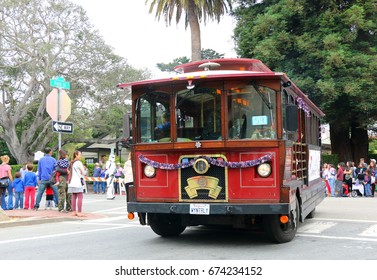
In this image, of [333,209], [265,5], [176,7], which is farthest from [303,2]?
[333,209]

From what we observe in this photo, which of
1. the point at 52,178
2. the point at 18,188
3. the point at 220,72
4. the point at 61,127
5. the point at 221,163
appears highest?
the point at 220,72

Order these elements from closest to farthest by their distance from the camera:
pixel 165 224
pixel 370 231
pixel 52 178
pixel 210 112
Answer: pixel 210 112 → pixel 165 224 → pixel 370 231 → pixel 52 178

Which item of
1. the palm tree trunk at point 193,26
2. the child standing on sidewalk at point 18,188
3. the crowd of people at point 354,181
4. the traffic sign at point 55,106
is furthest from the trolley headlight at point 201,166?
the palm tree trunk at point 193,26

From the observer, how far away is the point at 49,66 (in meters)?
35.9

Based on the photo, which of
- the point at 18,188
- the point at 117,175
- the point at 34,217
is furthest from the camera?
the point at 117,175

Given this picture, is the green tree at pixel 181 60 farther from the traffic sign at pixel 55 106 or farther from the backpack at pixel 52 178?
the backpack at pixel 52 178

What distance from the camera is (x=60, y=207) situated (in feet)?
47.4

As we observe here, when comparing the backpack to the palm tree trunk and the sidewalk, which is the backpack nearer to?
the sidewalk

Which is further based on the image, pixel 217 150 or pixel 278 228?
pixel 278 228

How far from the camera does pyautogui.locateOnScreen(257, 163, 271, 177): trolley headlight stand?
7.82m

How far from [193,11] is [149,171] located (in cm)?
2164

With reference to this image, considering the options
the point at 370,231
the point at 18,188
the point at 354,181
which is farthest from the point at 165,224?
the point at 354,181

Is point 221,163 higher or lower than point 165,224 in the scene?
higher

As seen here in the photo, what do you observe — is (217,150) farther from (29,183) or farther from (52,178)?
(29,183)
